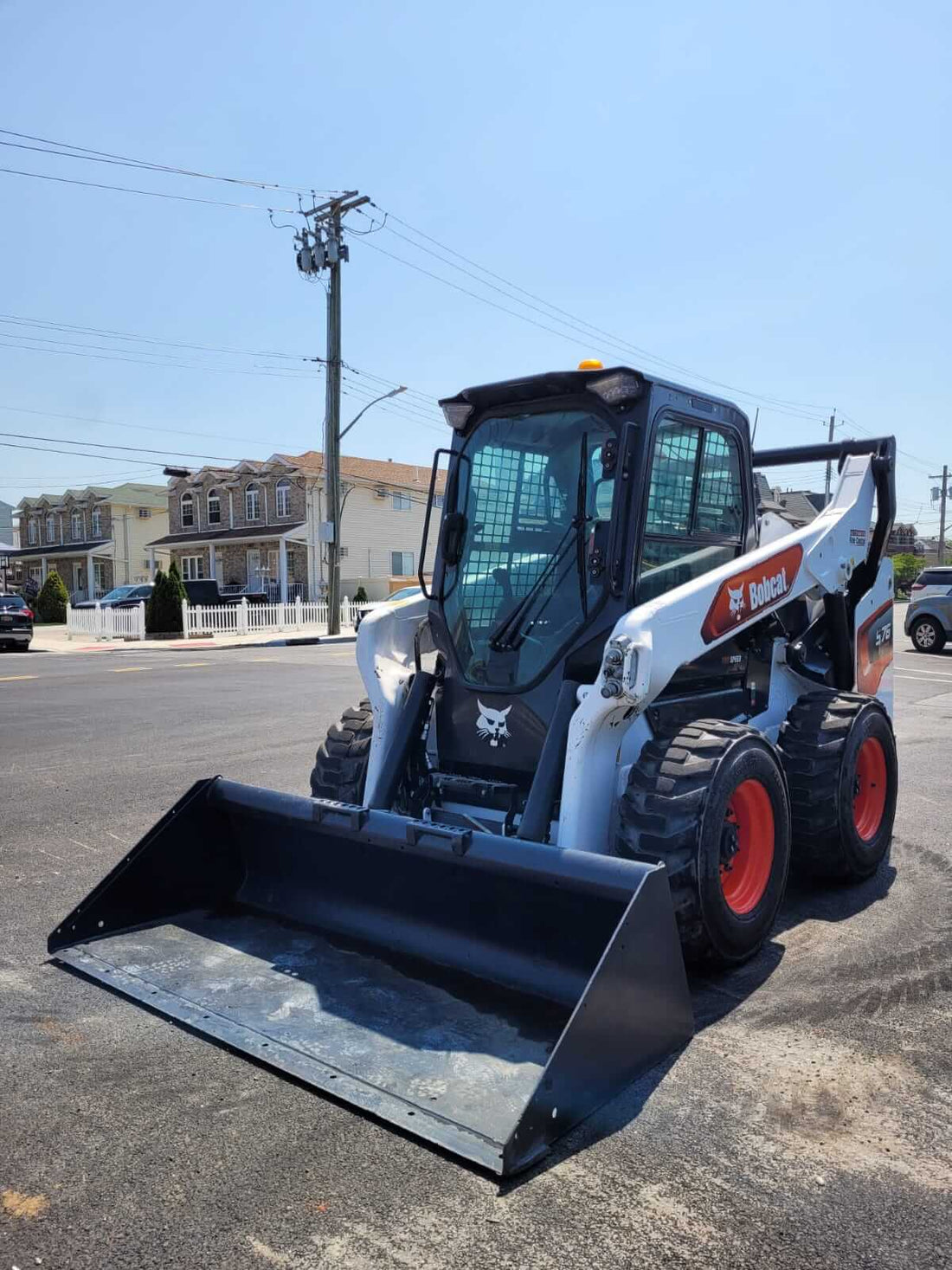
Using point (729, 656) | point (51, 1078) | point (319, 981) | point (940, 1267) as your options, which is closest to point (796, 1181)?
point (940, 1267)

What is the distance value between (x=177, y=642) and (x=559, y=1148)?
27.8 meters

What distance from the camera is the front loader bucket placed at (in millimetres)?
3205

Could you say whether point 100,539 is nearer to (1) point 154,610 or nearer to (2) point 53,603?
(2) point 53,603

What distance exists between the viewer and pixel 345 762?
5.24 metres

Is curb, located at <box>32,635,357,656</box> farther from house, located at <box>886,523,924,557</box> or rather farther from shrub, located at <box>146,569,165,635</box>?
house, located at <box>886,523,924,557</box>

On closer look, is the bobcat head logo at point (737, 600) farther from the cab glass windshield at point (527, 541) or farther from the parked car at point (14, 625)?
the parked car at point (14, 625)

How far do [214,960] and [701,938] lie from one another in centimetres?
199

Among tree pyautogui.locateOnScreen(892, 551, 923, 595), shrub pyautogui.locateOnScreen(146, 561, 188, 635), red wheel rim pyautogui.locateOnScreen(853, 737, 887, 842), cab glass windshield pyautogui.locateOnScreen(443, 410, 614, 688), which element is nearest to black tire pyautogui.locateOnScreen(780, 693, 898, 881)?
red wheel rim pyautogui.locateOnScreen(853, 737, 887, 842)

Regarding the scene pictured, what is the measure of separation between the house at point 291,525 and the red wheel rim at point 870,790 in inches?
1473

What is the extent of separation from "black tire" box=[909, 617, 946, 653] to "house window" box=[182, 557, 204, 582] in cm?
3565

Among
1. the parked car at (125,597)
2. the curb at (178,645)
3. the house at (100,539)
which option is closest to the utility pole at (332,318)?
the curb at (178,645)

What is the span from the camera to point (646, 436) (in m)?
4.64

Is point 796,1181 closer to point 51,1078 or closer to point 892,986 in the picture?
point 892,986

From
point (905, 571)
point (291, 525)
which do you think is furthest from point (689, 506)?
point (905, 571)
